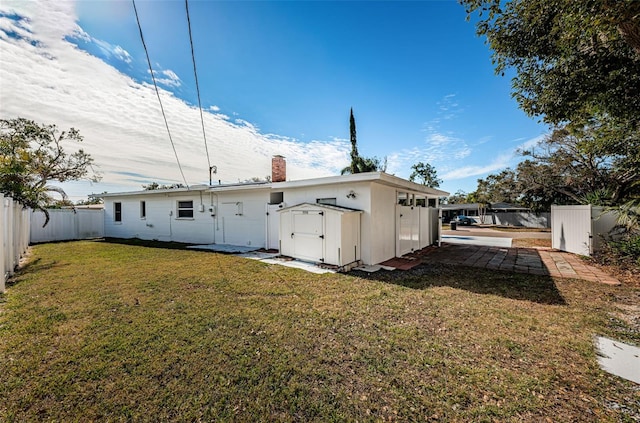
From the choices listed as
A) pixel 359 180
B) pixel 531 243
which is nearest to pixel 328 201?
pixel 359 180

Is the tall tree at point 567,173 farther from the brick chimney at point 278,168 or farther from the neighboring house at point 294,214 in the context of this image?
the brick chimney at point 278,168

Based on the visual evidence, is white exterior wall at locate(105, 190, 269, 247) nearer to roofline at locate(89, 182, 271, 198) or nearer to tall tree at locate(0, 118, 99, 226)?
roofline at locate(89, 182, 271, 198)

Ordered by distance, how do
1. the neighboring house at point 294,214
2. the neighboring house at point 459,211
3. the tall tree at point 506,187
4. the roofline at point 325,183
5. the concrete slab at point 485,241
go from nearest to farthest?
the roofline at point 325,183, the neighboring house at point 294,214, the concrete slab at point 485,241, the tall tree at point 506,187, the neighboring house at point 459,211

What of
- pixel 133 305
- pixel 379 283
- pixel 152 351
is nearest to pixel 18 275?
pixel 133 305

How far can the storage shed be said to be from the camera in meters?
6.57

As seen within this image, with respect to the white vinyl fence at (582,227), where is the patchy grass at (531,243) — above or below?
below

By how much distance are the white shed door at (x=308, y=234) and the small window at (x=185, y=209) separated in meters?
7.20

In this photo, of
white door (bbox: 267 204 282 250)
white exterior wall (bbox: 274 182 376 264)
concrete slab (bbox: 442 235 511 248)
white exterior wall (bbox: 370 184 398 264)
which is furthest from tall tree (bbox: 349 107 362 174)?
white exterior wall (bbox: 274 182 376 264)

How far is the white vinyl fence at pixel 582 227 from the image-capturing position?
801 centimetres

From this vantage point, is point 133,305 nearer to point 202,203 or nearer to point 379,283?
point 379,283

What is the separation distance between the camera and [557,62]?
18.7 ft

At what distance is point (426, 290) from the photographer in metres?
5.00

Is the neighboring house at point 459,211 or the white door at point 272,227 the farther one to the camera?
the neighboring house at point 459,211

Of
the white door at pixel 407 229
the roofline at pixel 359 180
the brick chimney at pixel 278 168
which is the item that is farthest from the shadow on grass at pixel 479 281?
the brick chimney at pixel 278 168
